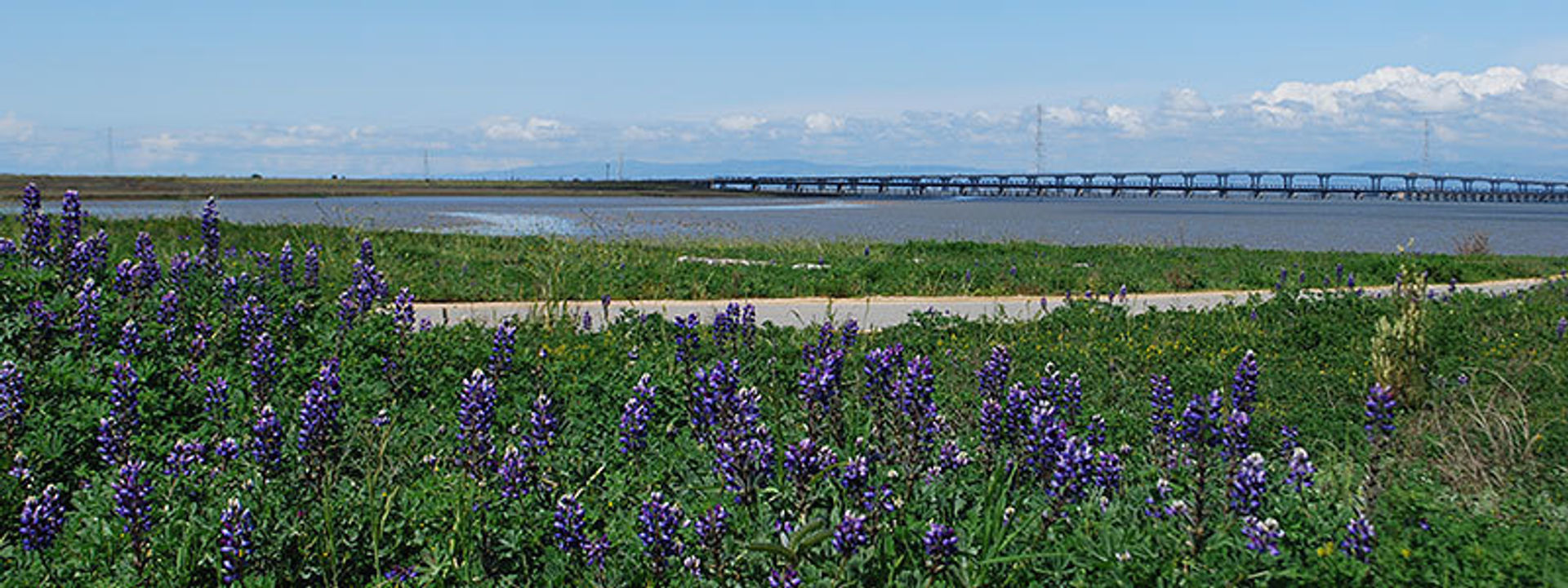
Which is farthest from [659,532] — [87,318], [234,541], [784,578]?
[87,318]

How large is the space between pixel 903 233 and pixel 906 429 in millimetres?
45580

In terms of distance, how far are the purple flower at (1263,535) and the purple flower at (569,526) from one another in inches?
95.4

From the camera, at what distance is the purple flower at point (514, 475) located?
186 inches

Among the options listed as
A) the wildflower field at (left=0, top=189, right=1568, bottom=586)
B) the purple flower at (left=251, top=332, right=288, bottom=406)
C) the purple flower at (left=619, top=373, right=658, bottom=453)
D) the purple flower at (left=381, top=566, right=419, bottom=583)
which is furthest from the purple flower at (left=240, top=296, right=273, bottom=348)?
the purple flower at (left=381, top=566, right=419, bottom=583)

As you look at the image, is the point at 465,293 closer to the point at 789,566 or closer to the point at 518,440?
the point at 518,440

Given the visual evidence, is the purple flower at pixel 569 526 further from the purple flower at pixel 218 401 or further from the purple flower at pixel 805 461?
the purple flower at pixel 218 401

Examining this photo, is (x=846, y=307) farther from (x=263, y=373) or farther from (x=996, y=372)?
(x=263, y=373)

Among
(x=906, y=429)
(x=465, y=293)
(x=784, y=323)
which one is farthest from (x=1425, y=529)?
(x=465, y=293)

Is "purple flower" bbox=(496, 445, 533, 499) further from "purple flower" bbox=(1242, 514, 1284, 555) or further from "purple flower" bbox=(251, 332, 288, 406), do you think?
"purple flower" bbox=(1242, 514, 1284, 555)

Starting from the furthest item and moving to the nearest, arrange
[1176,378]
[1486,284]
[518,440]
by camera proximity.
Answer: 1. [1486,284]
2. [1176,378]
3. [518,440]

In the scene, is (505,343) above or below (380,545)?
above

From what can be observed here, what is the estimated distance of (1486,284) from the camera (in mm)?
20500

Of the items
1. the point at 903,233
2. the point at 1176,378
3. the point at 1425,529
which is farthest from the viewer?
the point at 903,233

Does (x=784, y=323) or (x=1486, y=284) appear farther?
(x=1486, y=284)
